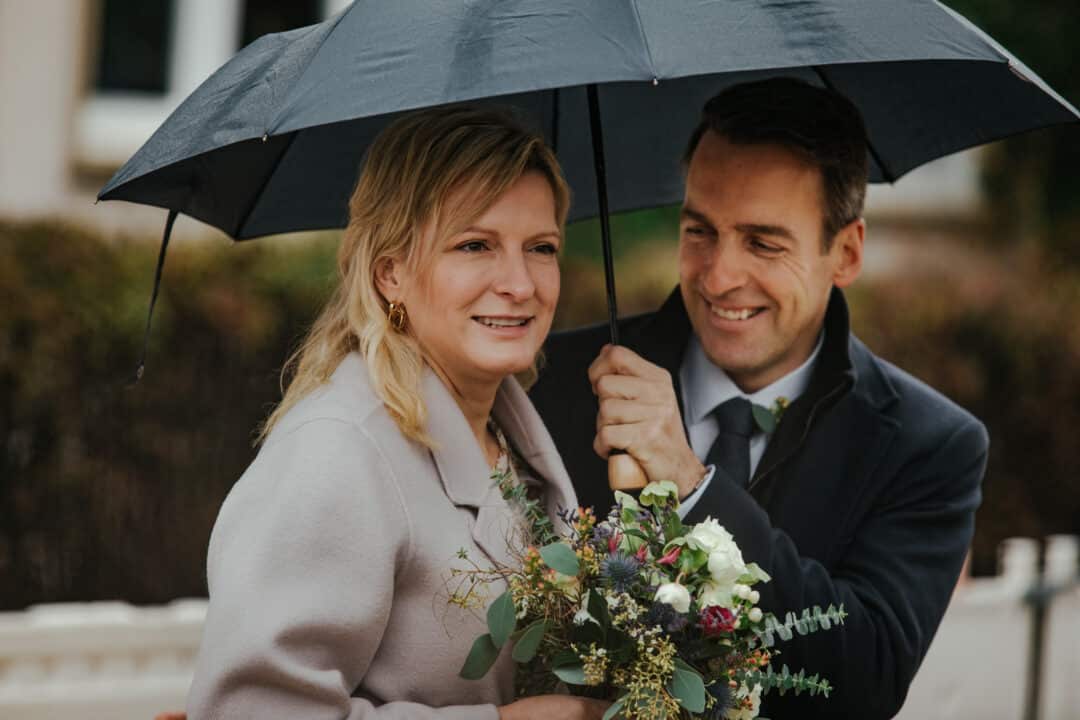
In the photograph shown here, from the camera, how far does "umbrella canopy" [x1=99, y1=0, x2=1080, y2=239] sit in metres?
2.45

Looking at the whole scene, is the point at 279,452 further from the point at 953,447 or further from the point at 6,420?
the point at 6,420

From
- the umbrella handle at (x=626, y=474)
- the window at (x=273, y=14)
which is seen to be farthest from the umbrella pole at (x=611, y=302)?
the window at (x=273, y=14)

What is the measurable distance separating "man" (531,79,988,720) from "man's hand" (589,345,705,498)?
58 mm

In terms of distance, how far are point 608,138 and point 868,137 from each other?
2.35 feet

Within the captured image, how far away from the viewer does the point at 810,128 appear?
3.40 meters

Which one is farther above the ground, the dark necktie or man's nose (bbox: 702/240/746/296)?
man's nose (bbox: 702/240/746/296)

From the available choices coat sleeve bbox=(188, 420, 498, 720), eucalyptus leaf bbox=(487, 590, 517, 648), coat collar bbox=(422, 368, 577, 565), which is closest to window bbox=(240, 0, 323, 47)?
coat collar bbox=(422, 368, 577, 565)

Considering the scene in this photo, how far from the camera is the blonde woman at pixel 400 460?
2.39 meters

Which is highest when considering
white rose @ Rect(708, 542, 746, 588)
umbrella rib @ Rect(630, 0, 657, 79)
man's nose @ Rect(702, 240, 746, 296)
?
umbrella rib @ Rect(630, 0, 657, 79)

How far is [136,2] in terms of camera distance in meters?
9.24

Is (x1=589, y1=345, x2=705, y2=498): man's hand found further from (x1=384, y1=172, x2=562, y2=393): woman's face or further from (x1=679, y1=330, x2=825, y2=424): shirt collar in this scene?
(x1=679, y1=330, x2=825, y2=424): shirt collar

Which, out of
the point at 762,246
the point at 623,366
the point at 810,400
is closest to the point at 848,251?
the point at 762,246

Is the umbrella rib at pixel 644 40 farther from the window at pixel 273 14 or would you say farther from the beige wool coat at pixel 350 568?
the window at pixel 273 14

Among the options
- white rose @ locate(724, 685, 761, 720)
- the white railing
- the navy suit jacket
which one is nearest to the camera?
white rose @ locate(724, 685, 761, 720)
